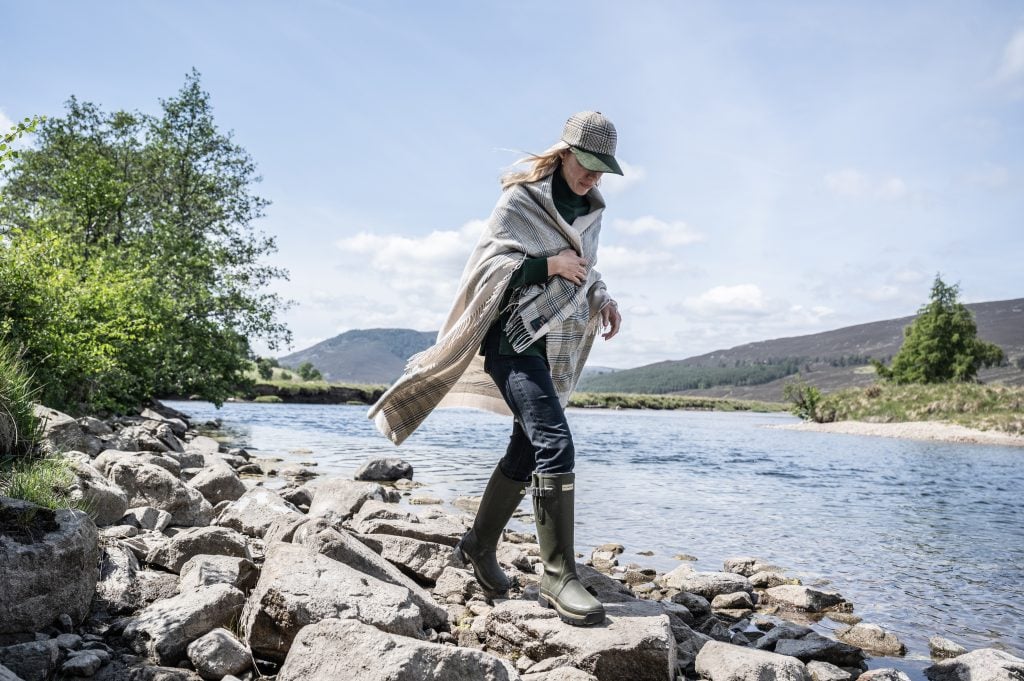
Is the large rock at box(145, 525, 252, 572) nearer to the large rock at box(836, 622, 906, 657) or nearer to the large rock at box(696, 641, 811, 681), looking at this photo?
the large rock at box(696, 641, 811, 681)

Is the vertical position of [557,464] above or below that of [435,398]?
below

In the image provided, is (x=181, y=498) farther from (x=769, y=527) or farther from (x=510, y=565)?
(x=769, y=527)

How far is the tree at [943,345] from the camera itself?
61.6 metres

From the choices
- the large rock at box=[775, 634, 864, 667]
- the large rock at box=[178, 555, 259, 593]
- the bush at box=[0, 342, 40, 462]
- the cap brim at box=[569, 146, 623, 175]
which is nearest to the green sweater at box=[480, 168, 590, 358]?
the cap brim at box=[569, 146, 623, 175]

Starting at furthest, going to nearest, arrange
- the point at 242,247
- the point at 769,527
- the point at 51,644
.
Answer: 1. the point at 242,247
2. the point at 769,527
3. the point at 51,644

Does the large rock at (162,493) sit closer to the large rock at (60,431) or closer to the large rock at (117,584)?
the large rock at (60,431)

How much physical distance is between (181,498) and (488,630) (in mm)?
3908

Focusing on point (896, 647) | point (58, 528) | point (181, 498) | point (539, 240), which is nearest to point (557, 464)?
point (539, 240)

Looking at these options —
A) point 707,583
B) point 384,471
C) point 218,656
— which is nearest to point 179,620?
point 218,656

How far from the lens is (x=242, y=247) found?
3045cm

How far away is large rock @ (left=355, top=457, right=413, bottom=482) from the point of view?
1320 cm

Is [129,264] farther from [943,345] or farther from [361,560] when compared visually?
[943,345]

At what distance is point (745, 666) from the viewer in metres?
3.62

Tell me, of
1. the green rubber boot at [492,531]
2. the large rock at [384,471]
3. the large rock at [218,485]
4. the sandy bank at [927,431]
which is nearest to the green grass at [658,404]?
the sandy bank at [927,431]
